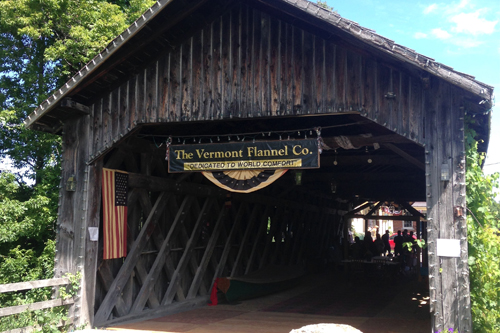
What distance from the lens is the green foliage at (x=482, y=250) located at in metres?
6.84

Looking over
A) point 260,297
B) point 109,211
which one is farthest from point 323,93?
point 260,297

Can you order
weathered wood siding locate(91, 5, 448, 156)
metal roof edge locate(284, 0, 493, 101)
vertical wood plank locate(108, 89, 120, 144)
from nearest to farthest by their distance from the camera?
metal roof edge locate(284, 0, 493, 101) < weathered wood siding locate(91, 5, 448, 156) < vertical wood plank locate(108, 89, 120, 144)

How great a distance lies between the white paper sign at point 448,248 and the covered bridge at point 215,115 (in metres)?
0.08

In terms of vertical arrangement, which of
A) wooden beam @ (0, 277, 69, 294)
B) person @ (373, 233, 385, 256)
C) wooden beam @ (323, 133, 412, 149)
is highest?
wooden beam @ (323, 133, 412, 149)

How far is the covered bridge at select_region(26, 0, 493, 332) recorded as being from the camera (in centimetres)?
706

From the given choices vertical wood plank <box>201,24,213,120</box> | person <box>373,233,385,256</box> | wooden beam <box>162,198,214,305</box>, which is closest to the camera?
vertical wood plank <box>201,24,213,120</box>

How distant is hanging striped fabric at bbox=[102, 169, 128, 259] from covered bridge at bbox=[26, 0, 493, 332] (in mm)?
163

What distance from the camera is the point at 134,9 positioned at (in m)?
17.8

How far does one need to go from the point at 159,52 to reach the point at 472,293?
6591 millimetres

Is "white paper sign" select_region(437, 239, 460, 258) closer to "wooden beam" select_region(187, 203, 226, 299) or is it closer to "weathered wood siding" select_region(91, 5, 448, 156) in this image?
"weathered wood siding" select_region(91, 5, 448, 156)

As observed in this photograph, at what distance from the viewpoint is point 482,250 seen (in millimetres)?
6996

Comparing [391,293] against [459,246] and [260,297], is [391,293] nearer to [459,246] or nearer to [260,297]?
[260,297]

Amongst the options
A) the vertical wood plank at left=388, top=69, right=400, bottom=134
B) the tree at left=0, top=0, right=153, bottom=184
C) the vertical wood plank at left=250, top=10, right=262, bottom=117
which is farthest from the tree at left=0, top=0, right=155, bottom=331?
the vertical wood plank at left=388, top=69, right=400, bottom=134

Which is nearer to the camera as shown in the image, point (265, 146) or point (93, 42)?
point (265, 146)
